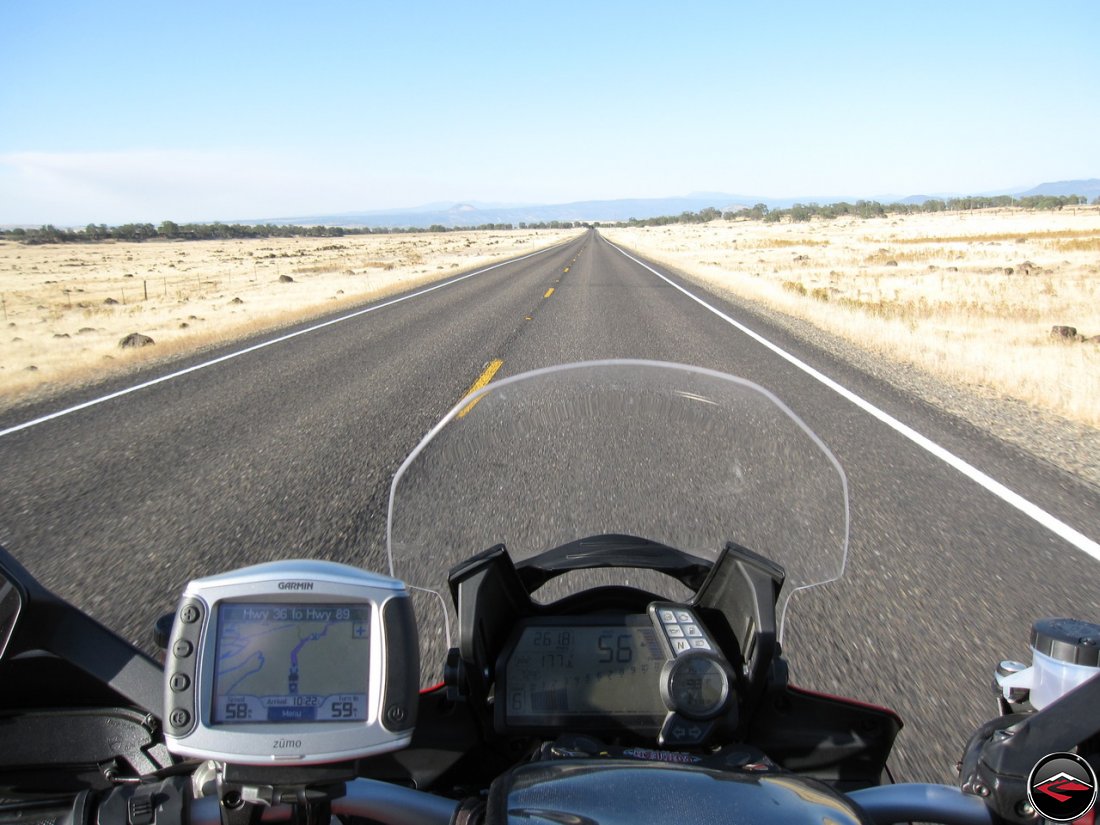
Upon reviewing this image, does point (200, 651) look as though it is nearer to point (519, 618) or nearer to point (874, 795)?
point (519, 618)

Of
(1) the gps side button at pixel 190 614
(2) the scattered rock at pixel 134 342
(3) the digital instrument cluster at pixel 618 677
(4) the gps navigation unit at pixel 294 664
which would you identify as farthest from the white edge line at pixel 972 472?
(2) the scattered rock at pixel 134 342

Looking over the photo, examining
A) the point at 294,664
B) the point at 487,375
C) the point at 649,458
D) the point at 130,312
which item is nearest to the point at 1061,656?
the point at 294,664

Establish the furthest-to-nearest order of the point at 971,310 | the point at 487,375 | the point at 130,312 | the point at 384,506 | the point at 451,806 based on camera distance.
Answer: the point at 130,312 < the point at 971,310 < the point at 487,375 < the point at 384,506 < the point at 451,806

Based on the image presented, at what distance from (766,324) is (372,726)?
1529 centimetres

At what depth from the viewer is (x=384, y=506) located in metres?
5.55

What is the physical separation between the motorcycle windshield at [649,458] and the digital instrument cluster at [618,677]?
0.26m

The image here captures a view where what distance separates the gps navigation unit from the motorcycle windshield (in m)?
0.80

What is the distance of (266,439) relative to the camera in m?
7.64

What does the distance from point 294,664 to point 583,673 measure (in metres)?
0.79

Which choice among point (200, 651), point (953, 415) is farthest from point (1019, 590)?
point (953, 415)

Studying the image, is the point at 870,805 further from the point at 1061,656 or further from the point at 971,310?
the point at 971,310

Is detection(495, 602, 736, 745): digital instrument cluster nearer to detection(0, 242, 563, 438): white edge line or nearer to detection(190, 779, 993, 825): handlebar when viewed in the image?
detection(190, 779, 993, 825): handlebar

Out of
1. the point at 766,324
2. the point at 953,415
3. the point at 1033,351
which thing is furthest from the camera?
the point at 766,324
